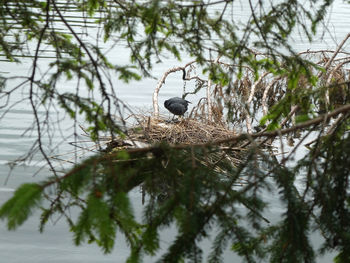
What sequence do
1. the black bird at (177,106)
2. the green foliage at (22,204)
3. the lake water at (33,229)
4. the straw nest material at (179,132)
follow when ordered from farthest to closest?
the black bird at (177,106) < the straw nest material at (179,132) < the lake water at (33,229) < the green foliage at (22,204)

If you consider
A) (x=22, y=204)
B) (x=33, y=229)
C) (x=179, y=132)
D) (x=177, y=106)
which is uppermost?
(x=22, y=204)

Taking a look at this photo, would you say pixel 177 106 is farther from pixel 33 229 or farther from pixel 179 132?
pixel 33 229

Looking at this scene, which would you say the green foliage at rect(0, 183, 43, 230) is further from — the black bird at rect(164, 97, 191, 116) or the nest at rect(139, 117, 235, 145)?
the black bird at rect(164, 97, 191, 116)

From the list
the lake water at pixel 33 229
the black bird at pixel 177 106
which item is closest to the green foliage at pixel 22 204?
the lake water at pixel 33 229

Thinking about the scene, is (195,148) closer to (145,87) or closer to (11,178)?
(11,178)

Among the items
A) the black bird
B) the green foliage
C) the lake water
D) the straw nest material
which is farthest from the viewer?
the black bird

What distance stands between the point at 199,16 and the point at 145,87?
8490 mm

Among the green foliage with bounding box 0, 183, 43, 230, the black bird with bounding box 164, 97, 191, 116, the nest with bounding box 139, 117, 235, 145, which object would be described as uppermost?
the green foliage with bounding box 0, 183, 43, 230

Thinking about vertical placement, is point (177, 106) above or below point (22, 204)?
below

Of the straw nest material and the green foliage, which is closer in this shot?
the green foliage

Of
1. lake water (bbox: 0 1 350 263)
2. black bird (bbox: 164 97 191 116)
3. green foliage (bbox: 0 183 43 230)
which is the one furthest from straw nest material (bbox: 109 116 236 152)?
green foliage (bbox: 0 183 43 230)

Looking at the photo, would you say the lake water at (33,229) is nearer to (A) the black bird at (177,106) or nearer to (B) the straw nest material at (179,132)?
(B) the straw nest material at (179,132)

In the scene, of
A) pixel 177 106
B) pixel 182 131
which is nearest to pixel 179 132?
pixel 182 131

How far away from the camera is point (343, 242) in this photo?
232 cm
